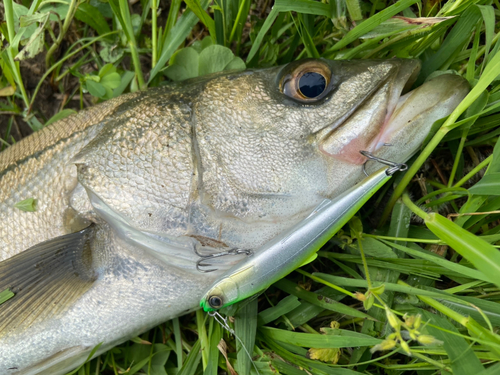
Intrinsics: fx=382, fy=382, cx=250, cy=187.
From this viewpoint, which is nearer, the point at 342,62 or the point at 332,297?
the point at 342,62

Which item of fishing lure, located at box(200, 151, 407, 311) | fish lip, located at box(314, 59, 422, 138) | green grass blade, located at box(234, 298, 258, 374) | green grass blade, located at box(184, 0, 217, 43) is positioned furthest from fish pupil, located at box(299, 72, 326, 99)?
green grass blade, located at box(234, 298, 258, 374)

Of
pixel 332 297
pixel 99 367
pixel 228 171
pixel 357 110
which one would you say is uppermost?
pixel 357 110

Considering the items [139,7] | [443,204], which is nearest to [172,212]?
[443,204]

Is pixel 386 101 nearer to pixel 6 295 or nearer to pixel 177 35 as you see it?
pixel 177 35

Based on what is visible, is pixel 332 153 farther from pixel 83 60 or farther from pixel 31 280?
pixel 83 60

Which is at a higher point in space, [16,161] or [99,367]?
[16,161]

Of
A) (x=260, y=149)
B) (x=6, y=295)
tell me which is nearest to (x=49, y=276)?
(x=6, y=295)

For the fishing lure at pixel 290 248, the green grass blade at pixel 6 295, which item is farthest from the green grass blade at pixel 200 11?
the green grass blade at pixel 6 295
